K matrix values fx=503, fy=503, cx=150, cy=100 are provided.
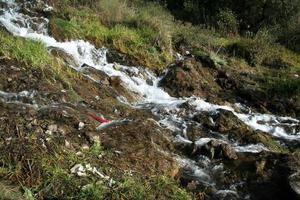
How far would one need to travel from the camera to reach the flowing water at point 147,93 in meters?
8.57

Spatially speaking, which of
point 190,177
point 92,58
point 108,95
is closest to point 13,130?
point 190,177

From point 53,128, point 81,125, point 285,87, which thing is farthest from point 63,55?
point 285,87

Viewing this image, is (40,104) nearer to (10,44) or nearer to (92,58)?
(10,44)

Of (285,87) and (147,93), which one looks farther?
(285,87)

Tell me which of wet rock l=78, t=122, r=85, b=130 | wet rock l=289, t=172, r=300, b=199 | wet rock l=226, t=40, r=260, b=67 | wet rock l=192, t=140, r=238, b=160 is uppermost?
wet rock l=289, t=172, r=300, b=199

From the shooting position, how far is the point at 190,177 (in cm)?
641

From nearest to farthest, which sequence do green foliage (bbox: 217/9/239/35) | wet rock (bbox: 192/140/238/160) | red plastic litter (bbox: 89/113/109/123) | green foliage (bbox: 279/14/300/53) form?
wet rock (bbox: 192/140/238/160) < red plastic litter (bbox: 89/113/109/123) < green foliage (bbox: 279/14/300/53) < green foliage (bbox: 217/9/239/35)

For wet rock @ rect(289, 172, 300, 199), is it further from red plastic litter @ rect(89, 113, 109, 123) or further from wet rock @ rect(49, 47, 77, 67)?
wet rock @ rect(49, 47, 77, 67)

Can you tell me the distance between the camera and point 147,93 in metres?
10.9

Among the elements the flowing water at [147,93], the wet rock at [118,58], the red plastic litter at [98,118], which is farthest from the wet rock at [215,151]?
the wet rock at [118,58]

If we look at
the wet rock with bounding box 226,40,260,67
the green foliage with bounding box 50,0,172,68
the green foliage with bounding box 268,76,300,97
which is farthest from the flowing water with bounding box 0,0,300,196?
the wet rock with bounding box 226,40,260,67

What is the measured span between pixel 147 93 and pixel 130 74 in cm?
72

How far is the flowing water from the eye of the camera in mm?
8568

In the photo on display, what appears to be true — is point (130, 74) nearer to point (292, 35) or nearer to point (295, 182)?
point (295, 182)
